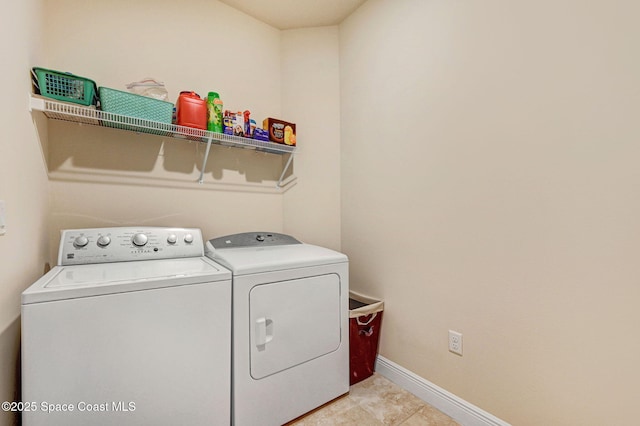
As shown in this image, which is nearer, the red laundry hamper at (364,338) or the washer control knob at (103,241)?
the washer control knob at (103,241)

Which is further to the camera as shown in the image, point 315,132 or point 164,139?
point 315,132

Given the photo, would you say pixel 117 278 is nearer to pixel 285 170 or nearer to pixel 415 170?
pixel 285 170

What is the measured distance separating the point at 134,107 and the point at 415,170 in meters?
1.60

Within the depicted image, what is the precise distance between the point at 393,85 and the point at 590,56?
980 mm

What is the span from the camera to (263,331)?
1.34 meters

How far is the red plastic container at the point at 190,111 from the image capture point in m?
1.67

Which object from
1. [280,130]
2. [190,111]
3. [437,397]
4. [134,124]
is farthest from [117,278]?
[437,397]

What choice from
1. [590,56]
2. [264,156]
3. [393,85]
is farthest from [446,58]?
[264,156]

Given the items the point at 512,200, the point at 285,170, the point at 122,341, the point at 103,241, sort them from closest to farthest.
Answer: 1. the point at 122,341
2. the point at 512,200
3. the point at 103,241
4. the point at 285,170

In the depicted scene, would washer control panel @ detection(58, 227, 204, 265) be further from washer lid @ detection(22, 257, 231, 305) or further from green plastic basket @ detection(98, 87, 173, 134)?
green plastic basket @ detection(98, 87, 173, 134)

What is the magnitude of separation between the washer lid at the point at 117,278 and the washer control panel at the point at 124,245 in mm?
46

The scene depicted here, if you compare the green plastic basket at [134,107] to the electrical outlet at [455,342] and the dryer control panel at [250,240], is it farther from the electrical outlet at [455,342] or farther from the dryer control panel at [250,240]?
the electrical outlet at [455,342]

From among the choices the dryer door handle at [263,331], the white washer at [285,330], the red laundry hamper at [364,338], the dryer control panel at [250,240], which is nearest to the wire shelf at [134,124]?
the dryer control panel at [250,240]

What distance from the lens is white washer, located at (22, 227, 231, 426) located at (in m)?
0.92
